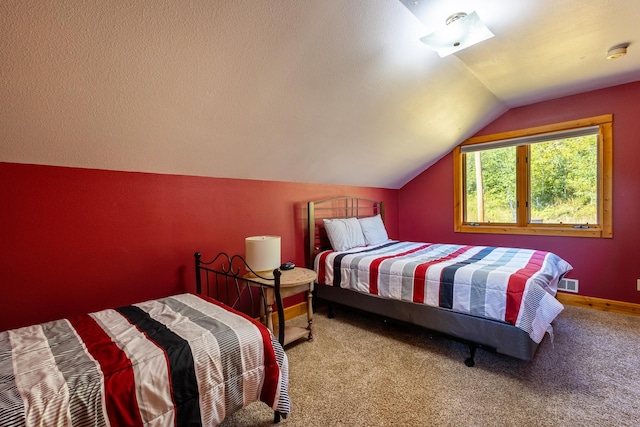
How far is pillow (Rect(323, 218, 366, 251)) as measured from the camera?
3.16m

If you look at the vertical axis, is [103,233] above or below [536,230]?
above

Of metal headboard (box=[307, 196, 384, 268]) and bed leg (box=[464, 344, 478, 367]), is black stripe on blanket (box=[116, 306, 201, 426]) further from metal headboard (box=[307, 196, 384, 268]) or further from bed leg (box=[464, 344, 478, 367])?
metal headboard (box=[307, 196, 384, 268])

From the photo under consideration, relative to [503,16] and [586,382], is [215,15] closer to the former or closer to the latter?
[503,16]

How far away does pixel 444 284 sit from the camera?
7.36 ft

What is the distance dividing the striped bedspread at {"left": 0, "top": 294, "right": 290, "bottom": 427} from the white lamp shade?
23.7 inches

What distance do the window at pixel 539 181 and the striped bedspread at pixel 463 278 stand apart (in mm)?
984

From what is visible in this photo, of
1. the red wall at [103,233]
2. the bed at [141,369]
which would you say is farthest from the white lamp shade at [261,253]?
the bed at [141,369]

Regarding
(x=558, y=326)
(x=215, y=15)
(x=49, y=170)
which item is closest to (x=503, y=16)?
(x=215, y=15)

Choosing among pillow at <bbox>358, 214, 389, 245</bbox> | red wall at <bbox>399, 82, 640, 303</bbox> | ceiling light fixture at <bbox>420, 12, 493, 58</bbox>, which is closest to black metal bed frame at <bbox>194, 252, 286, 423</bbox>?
pillow at <bbox>358, 214, 389, 245</bbox>

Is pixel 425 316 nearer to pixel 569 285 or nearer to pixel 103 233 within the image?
pixel 569 285

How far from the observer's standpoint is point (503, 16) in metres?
1.90

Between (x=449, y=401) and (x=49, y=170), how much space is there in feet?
9.07

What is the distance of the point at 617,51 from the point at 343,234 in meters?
2.76

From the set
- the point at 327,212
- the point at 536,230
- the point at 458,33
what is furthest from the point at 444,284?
the point at 536,230
